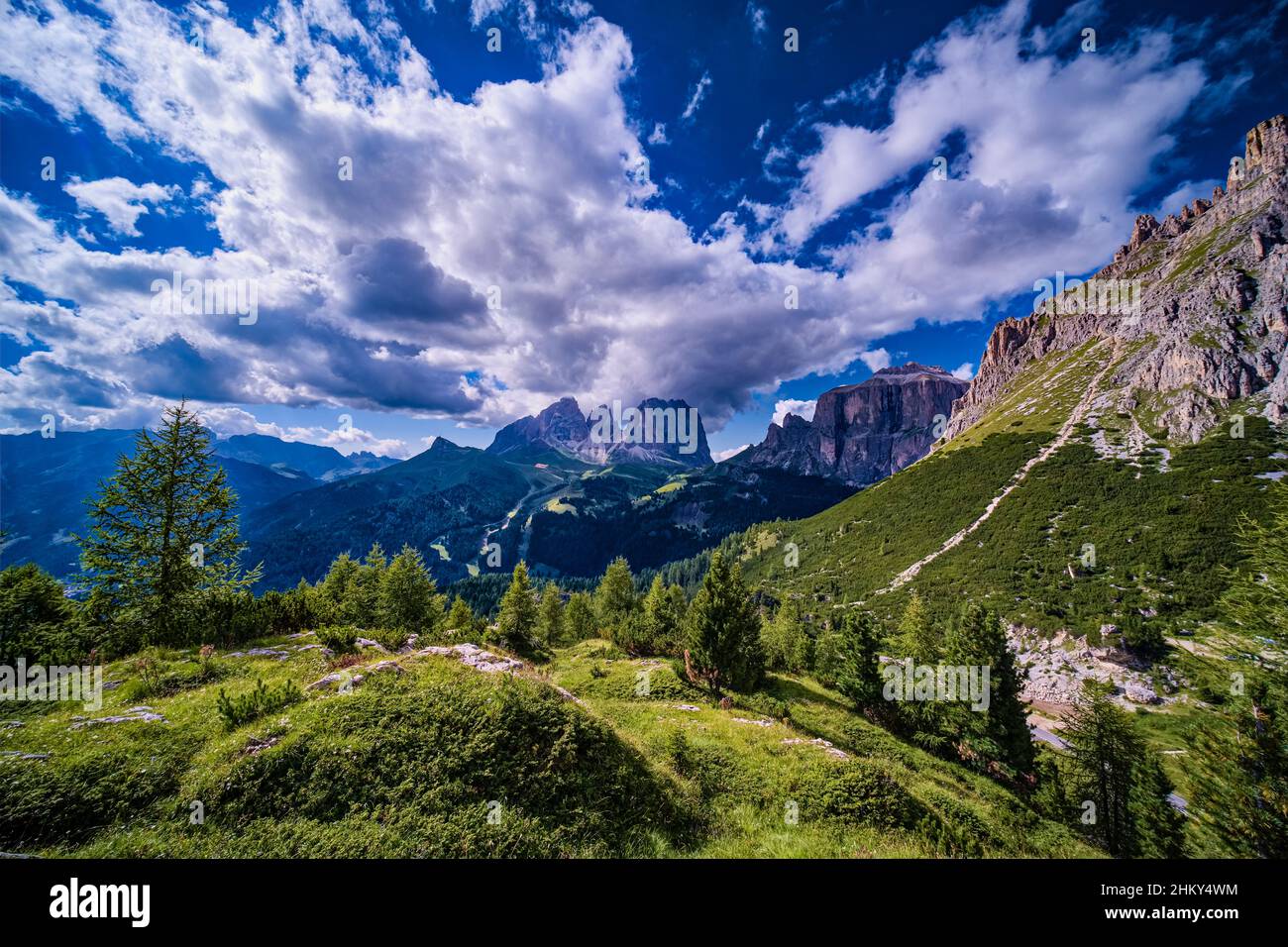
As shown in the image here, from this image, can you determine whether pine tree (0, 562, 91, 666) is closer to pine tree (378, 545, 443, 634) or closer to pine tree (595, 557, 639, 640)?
pine tree (378, 545, 443, 634)

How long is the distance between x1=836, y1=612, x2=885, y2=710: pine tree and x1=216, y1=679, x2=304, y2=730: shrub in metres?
38.4

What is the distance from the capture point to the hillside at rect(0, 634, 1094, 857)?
27.9ft

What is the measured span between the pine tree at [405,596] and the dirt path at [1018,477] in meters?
128

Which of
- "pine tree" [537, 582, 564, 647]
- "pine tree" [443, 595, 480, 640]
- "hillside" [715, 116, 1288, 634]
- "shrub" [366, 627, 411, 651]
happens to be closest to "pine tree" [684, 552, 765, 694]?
"pine tree" [443, 595, 480, 640]

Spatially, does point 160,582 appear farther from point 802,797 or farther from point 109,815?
point 802,797

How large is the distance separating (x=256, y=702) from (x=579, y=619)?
2025 inches

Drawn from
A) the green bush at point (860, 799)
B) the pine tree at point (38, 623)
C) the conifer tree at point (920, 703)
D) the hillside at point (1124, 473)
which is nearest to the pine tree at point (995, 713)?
the conifer tree at point (920, 703)

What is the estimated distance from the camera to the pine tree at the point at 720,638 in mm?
31094

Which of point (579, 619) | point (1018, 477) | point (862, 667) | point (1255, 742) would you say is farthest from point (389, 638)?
point (1018, 477)

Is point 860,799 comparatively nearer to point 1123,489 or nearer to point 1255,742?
point 1255,742

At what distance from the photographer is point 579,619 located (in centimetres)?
6094
